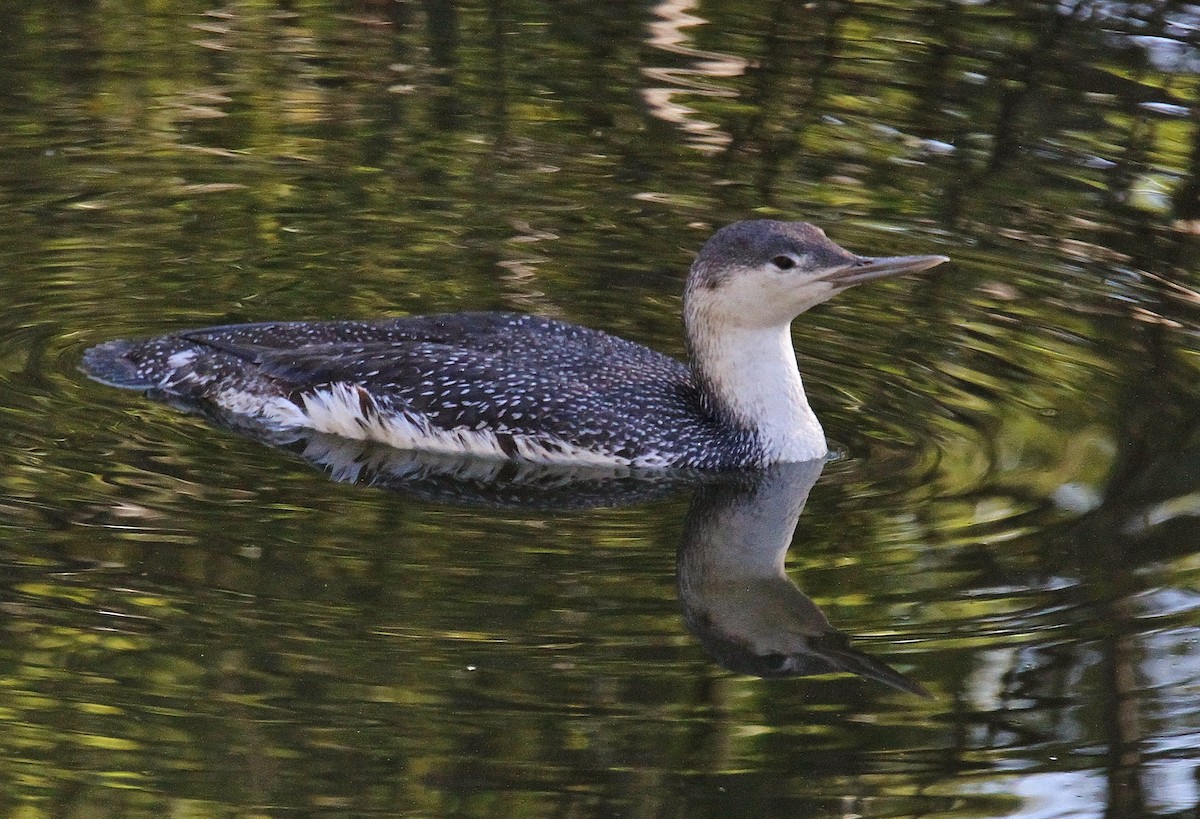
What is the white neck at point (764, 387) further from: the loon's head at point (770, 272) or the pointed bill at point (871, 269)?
the pointed bill at point (871, 269)

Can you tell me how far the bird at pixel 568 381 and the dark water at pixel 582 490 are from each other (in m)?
0.22

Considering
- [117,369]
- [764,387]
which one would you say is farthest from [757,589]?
[117,369]

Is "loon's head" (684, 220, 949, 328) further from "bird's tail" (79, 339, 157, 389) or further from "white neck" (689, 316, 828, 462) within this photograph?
"bird's tail" (79, 339, 157, 389)

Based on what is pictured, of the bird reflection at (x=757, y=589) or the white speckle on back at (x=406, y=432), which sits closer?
the bird reflection at (x=757, y=589)

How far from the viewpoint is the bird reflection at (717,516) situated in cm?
636

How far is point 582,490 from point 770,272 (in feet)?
3.61

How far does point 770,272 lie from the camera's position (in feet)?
24.9

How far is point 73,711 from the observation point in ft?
18.9

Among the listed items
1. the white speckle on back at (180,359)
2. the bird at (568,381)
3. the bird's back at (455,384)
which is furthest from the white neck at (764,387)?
the white speckle on back at (180,359)

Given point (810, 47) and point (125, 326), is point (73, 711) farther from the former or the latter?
point (810, 47)

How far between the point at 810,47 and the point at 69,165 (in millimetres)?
4526

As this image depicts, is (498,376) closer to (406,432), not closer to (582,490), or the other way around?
(406,432)

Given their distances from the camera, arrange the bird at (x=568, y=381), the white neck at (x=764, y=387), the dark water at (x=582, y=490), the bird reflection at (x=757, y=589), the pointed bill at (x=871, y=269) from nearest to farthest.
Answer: the dark water at (x=582, y=490) → the bird reflection at (x=757, y=589) → the pointed bill at (x=871, y=269) → the bird at (x=568, y=381) → the white neck at (x=764, y=387)

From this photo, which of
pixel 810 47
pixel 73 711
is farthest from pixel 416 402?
pixel 810 47
